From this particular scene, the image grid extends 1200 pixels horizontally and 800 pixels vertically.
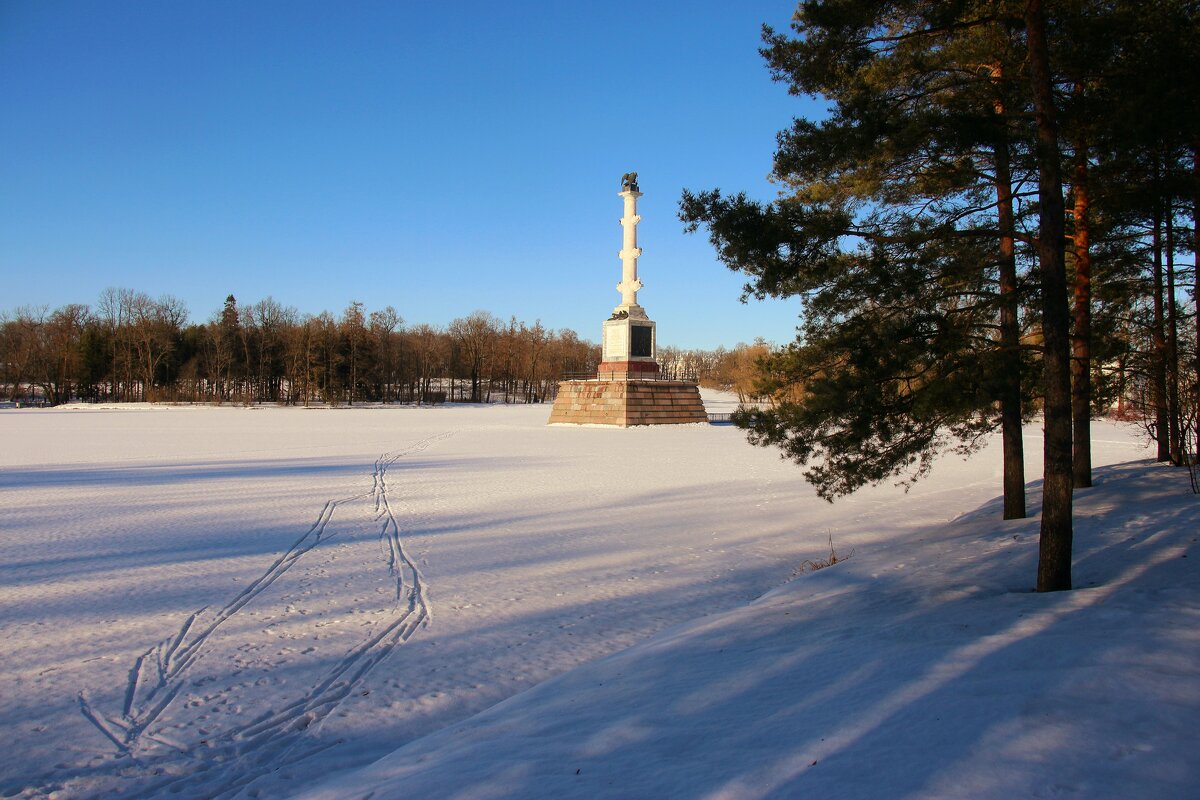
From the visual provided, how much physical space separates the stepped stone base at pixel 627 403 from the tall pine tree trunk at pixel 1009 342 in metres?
28.8

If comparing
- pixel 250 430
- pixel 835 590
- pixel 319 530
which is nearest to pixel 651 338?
pixel 250 430

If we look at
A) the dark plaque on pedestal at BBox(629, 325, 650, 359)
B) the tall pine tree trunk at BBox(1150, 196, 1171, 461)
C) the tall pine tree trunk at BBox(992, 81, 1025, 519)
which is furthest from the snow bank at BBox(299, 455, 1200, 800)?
the dark plaque on pedestal at BBox(629, 325, 650, 359)

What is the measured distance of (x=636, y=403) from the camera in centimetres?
3872

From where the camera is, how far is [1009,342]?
8359 millimetres

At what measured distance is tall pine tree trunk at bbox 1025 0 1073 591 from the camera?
588 centimetres

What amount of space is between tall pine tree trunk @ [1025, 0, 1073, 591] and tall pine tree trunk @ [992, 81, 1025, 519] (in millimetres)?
1019

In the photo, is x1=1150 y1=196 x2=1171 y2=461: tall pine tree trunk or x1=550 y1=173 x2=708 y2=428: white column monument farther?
x1=550 y1=173 x2=708 y2=428: white column monument

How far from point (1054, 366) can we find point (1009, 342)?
265 cm

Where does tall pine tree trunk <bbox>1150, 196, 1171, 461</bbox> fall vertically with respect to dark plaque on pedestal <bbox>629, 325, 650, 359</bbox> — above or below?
below

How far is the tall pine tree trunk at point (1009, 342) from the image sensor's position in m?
7.60

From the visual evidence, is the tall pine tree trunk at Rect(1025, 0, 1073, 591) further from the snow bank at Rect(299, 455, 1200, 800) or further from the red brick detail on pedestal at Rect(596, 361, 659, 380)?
the red brick detail on pedestal at Rect(596, 361, 659, 380)

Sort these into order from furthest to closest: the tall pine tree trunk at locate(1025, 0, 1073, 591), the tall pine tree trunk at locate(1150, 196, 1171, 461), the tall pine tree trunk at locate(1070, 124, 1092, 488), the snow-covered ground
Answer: the tall pine tree trunk at locate(1150, 196, 1171, 461) < the tall pine tree trunk at locate(1070, 124, 1092, 488) < the tall pine tree trunk at locate(1025, 0, 1073, 591) < the snow-covered ground

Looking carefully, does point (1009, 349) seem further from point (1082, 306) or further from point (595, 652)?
point (595, 652)

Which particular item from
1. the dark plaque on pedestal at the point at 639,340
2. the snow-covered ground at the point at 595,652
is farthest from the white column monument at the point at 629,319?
the snow-covered ground at the point at 595,652
